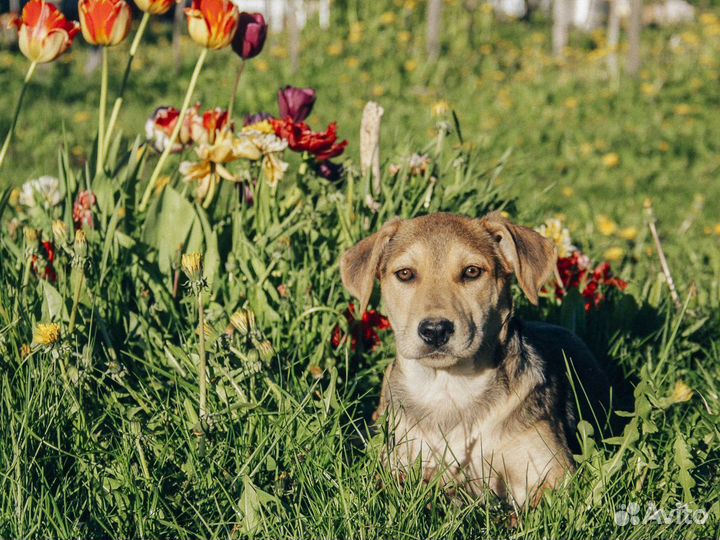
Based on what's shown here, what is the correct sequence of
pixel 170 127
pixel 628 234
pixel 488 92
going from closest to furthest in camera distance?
pixel 170 127
pixel 628 234
pixel 488 92

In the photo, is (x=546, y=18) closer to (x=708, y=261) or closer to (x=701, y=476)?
(x=708, y=261)

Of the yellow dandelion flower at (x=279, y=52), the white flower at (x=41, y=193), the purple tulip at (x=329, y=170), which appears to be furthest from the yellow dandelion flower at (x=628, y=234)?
the yellow dandelion flower at (x=279, y=52)

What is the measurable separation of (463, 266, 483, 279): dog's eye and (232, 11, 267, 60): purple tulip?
1.43 m

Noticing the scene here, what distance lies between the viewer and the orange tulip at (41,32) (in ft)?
11.4

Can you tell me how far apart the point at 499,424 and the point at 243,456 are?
0.91m

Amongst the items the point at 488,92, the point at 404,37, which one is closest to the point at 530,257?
the point at 488,92

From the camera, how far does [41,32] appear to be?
3.46 m

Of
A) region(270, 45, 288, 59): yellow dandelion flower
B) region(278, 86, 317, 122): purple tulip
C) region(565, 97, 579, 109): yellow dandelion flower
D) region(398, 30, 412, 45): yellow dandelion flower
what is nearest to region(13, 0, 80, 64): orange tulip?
region(278, 86, 317, 122): purple tulip

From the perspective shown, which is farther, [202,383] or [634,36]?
[634,36]

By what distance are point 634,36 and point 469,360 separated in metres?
8.39

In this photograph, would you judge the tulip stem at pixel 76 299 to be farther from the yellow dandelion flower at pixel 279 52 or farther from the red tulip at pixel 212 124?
the yellow dandelion flower at pixel 279 52

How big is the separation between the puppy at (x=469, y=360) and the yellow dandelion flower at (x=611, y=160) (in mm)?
→ 5163

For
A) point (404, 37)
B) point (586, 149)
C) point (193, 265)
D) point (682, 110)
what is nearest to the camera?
point (193, 265)

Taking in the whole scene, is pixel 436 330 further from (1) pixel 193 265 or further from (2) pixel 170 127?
(2) pixel 170 127
